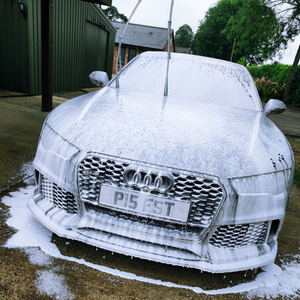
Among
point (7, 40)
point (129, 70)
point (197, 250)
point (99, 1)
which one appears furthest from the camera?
point (7, 40)

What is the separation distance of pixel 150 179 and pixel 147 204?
0.44 feet

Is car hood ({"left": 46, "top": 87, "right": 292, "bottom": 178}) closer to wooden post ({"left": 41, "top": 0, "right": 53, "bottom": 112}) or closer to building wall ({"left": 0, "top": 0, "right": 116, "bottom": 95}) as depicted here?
wooden post ({"left": 41, "top": 0, "right": 53, "bottom": 112})

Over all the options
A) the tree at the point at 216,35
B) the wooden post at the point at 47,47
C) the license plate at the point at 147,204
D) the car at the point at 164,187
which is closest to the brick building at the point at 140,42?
the wooden post at the point at 47,47

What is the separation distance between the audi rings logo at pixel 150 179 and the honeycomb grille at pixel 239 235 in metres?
0.40

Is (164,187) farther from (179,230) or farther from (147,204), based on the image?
(179,230)

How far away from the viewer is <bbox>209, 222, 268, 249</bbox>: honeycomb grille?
1.45m

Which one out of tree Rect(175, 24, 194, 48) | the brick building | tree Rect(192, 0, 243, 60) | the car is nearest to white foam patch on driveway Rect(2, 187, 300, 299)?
the car

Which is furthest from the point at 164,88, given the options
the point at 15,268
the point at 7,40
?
the point at 7,40

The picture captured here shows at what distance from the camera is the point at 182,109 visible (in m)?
2.01

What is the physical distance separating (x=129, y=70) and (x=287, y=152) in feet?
5.76

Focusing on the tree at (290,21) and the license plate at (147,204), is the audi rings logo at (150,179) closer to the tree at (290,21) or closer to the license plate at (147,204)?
the license plate at (147,204)

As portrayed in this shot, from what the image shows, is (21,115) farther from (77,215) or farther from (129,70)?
(77,215)

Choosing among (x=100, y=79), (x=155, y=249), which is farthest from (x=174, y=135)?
(x=100, y=79)

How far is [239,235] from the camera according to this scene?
1.48 meters
